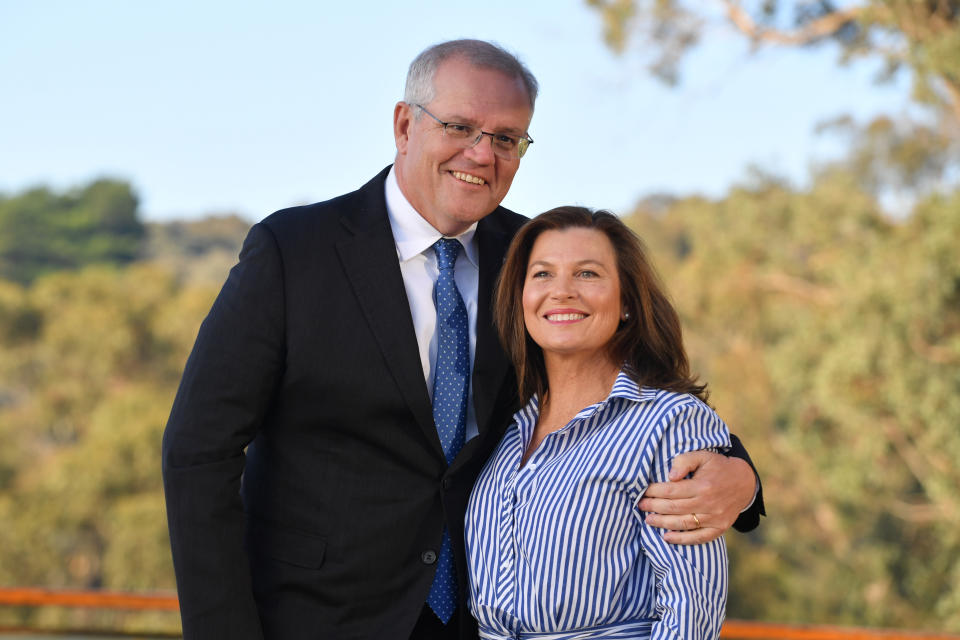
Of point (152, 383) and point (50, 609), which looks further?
point (152, 383)

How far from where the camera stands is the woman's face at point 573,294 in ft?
6.14

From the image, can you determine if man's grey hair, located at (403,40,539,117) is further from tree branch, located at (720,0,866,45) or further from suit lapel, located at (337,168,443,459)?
tree branch, located at (720,0,866,45)

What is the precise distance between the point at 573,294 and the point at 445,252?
0.99ft

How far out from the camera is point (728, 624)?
10.4 ft

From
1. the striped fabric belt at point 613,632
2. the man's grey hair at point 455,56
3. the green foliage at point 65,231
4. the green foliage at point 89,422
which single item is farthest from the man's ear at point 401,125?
the green foliage at point 65,231

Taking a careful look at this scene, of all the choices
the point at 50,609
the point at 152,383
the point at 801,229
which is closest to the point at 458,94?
the point at 801,229

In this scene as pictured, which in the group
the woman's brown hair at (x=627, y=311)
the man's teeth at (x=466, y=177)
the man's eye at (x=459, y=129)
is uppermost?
the man's eye at (x=459, y=129)

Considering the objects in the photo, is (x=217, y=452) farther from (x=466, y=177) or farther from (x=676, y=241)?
(x=676, y=241)

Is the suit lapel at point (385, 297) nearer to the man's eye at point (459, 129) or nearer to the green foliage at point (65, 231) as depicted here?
the man's eye at point (459, 129)

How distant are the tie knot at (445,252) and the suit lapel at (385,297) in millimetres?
105

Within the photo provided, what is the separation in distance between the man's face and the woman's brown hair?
119 mm

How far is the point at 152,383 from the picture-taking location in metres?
18.9

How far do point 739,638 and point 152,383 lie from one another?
55.7 feet

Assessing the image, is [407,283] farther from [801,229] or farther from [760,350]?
[760,350]
